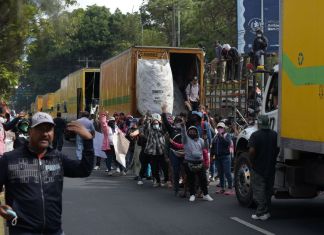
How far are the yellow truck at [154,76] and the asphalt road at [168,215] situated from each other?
4.81 m

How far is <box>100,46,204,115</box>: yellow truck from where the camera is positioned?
1767 centimetres

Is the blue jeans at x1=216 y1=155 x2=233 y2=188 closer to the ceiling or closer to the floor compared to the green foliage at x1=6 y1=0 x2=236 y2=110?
closer to the floor

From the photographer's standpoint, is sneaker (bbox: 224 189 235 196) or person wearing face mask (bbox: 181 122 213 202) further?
sneaker (bbox: 224 189 235 196)

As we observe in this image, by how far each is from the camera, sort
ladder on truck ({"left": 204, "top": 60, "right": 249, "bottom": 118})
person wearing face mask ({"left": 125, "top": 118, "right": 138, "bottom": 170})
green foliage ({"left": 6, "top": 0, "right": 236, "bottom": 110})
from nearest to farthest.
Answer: green foliage ({"left": 6, "top": 0, "right": 236, "bottom": 110})
person wearing face mask ({"left": 125, "top": 118, "right": 138, "bottom": 170})
ladder on truck ({"left": 204, "top": 60, "right": 249, "bottom": 118})

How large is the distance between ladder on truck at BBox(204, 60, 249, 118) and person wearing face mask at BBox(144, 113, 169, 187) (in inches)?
138

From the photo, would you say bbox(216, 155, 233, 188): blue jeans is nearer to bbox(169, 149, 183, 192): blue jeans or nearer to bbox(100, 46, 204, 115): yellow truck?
bbox(169, 149, 183, 192): blue jeans

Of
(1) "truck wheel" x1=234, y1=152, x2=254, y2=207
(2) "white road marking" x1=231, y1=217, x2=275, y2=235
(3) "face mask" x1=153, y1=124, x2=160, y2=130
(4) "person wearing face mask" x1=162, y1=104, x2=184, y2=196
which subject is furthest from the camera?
(3) "face mask" x1=153, y1=124, x2=160, y2=130

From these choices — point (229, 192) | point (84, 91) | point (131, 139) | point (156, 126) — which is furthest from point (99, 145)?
point (84, 91)

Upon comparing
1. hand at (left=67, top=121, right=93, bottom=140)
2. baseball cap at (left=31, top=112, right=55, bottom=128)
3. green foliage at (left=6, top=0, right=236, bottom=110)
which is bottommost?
hand at (left=67, top=121, right=93, bottom=140)

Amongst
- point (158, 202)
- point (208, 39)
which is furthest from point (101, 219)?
point (208, 39)

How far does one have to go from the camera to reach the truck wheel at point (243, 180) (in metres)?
10.6

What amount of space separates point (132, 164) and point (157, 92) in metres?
2.51

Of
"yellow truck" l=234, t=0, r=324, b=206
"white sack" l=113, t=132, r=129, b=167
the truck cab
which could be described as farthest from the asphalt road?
"white sack" l=113, t=132, r=129, b=167

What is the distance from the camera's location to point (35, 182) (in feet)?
13.9
